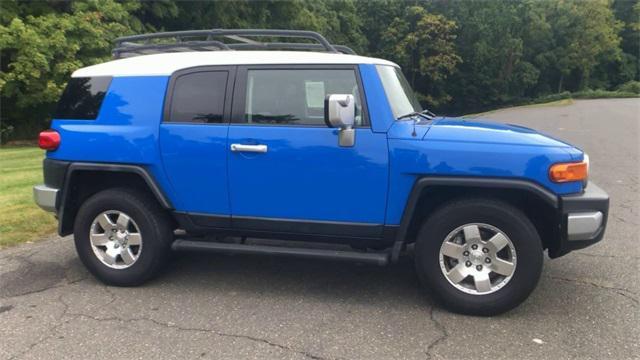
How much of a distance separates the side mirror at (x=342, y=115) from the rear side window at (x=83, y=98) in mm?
2015

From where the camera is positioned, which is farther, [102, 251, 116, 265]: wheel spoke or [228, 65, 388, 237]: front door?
[102, 251, 116, 265]: wheel spoke

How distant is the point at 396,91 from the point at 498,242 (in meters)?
1.44

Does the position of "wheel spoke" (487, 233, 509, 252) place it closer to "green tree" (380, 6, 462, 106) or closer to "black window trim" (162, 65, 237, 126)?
"black window trim" (162, 65, 237, 126)

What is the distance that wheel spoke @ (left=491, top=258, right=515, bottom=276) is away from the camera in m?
3.85

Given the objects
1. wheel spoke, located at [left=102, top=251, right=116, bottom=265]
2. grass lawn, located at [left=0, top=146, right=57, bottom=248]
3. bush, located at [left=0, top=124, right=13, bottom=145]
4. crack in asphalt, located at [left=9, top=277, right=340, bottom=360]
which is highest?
wheel spoke, located at [left=102, top=251, right=116, bottom=265]

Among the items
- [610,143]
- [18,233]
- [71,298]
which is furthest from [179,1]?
[71,298]

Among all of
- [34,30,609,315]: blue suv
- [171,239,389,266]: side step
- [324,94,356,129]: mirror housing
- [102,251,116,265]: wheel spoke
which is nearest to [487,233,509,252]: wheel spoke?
[34,30,609,315]: blue suv

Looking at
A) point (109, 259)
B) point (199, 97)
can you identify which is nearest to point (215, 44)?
point (199, 97)

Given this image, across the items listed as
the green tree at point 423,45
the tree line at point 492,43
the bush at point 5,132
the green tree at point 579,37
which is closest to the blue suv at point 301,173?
the bush at point 5,132

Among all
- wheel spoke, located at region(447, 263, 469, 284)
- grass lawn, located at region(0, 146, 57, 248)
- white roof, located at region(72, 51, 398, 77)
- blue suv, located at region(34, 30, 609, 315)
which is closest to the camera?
blue suv, located at region(34, 30, 609, 315)

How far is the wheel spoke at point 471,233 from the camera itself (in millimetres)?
3881

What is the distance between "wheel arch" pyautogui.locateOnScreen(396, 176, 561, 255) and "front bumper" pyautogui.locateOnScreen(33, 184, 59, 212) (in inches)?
115

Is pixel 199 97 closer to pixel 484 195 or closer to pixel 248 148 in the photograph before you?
pixel 248 148

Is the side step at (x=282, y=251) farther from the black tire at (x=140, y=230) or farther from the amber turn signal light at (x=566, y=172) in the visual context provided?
the amber turn signal light at (x=566, y=172)
